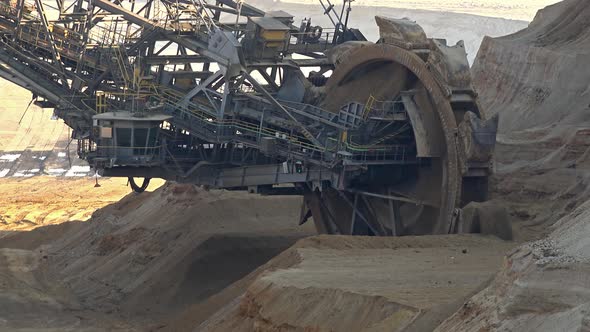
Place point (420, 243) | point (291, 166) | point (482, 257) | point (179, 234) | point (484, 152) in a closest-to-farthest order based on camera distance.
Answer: point (482, 257) < point (420, 243) < point (484, 152) < point (291, 166) < point (179, 234)

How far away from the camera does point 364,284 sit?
27.3m

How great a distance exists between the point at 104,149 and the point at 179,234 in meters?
7.75

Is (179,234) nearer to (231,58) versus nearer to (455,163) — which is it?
(231,58)

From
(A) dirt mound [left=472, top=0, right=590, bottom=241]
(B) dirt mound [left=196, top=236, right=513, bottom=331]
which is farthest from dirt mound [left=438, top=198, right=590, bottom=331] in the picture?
(A) dirt mound [left=472, top=0, right=590, bottom=241]

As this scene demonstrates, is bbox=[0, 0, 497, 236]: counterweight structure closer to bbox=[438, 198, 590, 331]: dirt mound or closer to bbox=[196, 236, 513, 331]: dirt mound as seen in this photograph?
bbox=[196, 236, 513, 331]: dirt mound

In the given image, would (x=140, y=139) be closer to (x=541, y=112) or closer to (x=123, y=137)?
(x=123, y=137)

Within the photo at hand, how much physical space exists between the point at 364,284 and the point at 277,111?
14128 millimetres

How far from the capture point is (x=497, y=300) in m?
19.5

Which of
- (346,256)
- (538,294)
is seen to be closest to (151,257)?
(346,256)

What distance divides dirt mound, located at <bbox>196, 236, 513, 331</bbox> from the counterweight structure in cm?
415

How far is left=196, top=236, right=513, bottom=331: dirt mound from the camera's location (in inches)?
963

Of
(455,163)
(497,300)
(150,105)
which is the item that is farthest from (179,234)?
(497,300)

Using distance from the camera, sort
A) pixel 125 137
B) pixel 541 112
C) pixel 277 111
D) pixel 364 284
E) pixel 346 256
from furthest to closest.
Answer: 1. pixel 541 112
2. pixel 277 111
3. pixel 125 137
4. pixel 346 256
5. pixel 364 284

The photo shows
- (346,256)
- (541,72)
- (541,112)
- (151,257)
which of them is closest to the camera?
(346,256)
